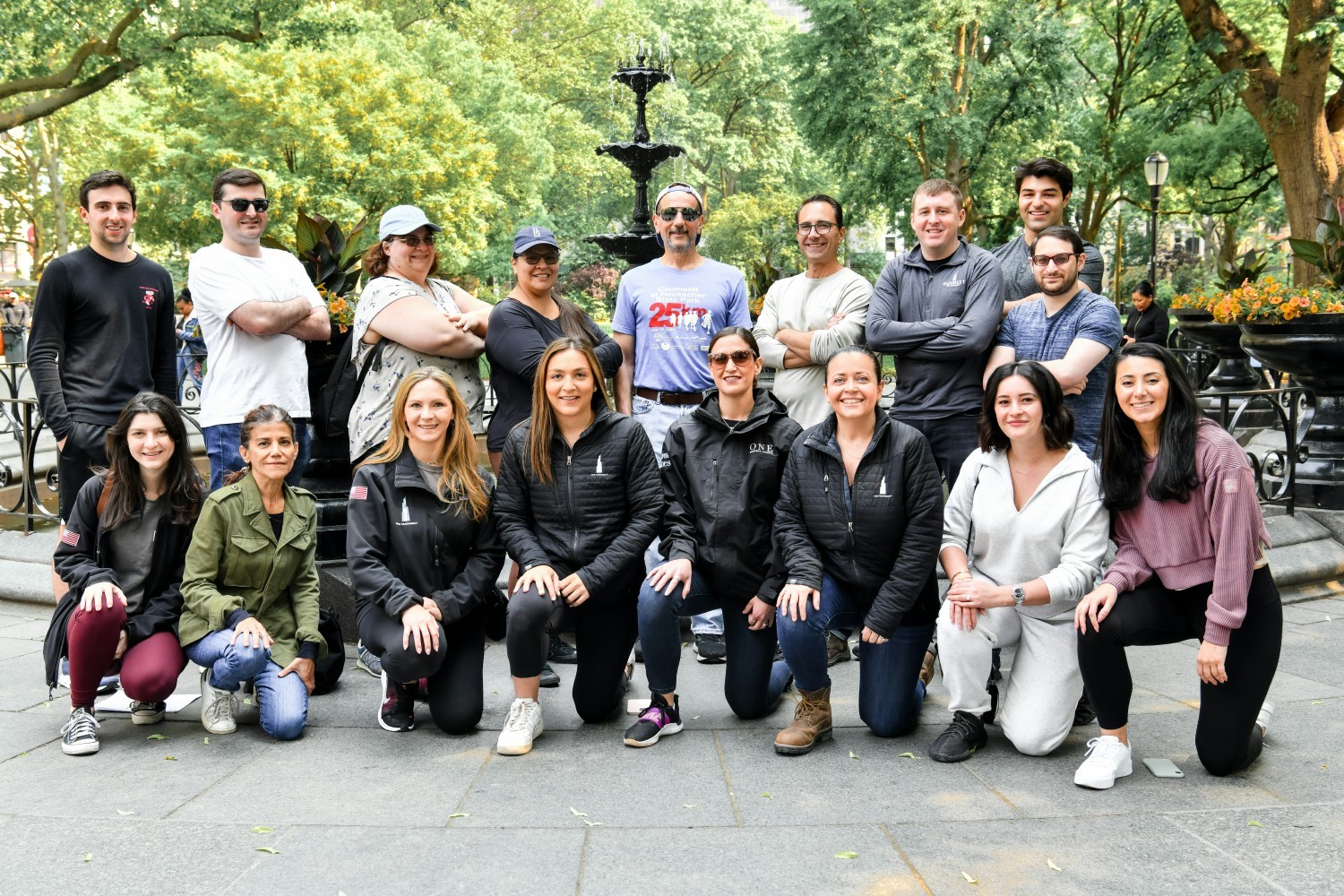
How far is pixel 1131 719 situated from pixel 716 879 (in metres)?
2.32

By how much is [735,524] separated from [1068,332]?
1723mm

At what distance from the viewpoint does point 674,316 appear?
5.21 metres

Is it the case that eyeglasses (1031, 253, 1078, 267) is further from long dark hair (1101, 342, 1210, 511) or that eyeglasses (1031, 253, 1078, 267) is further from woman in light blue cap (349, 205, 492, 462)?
woman in light blue cap (349, 205, 492, 462)

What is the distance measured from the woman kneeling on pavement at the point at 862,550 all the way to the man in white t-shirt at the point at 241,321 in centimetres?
253

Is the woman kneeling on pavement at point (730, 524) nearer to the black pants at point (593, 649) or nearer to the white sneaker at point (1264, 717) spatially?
the black pants at point (593, 649)

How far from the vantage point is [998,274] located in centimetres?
483

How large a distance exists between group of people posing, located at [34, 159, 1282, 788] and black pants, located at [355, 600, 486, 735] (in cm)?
1

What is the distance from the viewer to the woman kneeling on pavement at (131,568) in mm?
4215

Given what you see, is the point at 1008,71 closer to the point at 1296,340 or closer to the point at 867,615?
the point at 1296,340

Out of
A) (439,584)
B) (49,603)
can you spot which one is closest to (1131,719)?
(439,584)

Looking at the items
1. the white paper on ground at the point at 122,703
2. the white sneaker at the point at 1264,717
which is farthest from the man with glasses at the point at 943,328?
the white paper on ground at the point at 122,703

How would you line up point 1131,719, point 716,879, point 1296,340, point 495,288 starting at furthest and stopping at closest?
point 495,288 < point 1296,340 < point 1131,719 < point 716,879

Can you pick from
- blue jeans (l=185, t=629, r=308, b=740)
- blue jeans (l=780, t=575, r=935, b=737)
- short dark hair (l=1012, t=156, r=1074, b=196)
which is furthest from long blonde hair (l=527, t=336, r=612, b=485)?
short dark hair (l=1012, t=156, r=1074, b=196)

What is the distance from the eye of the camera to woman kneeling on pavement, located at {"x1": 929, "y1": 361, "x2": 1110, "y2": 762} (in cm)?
402
